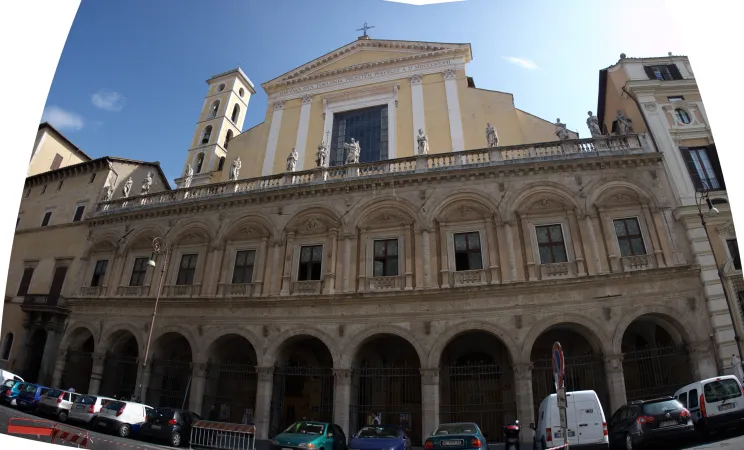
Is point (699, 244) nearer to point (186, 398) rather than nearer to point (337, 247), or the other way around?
point (337, 247)

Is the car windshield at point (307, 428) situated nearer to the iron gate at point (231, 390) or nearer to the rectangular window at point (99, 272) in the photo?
the iron gate at point (231, 390)

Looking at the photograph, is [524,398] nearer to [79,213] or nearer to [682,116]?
[682,116]

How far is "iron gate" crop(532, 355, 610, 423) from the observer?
13.3 meters

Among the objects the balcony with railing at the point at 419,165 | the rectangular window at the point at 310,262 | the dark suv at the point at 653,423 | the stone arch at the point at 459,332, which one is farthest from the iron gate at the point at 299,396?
the dark suv at the point at 653,423

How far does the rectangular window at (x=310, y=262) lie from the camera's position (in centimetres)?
1650

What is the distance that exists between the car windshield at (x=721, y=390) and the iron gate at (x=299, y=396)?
36.3 ft

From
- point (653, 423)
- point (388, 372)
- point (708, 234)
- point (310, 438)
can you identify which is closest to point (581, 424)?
point (653, 423)

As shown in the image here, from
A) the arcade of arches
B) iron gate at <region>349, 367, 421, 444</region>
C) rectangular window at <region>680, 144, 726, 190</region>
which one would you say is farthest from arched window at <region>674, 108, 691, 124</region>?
iron gate at <region>349, 367, 421, 444</region>

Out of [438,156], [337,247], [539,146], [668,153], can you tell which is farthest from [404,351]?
[668,153]

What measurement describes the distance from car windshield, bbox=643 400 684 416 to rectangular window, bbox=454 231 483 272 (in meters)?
6.61

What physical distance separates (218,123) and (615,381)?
85.9ft

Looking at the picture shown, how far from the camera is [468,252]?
15.3m

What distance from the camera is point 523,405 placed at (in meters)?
12.9

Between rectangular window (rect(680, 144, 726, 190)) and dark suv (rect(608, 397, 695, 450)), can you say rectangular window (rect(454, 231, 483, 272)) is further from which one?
rectangular window (rect(680, 144, 726, 190))
